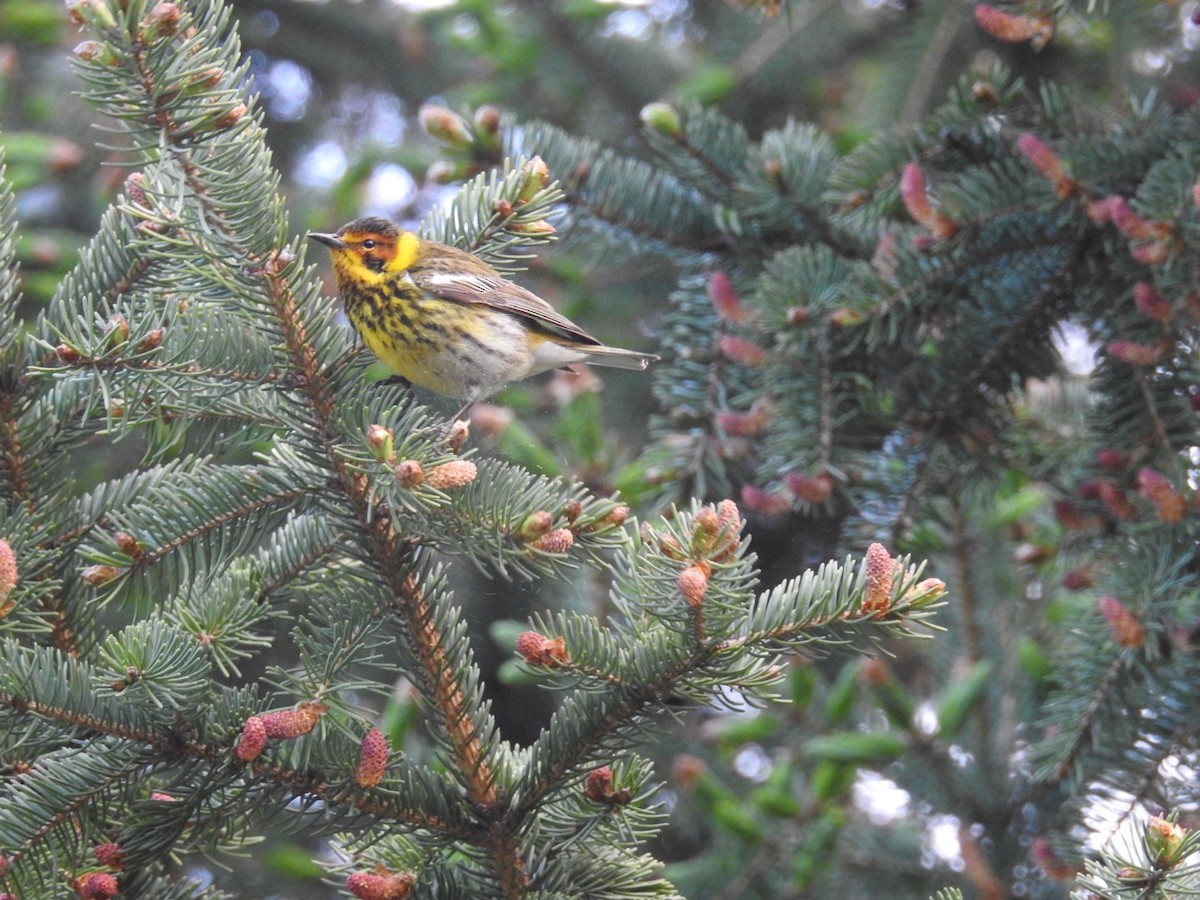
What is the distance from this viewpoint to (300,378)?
187 cm

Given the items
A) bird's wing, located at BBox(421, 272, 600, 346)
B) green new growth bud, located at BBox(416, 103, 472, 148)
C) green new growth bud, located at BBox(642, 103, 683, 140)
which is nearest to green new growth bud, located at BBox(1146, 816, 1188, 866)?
bird's wing, located at BBox(421, 272, 600, 346)

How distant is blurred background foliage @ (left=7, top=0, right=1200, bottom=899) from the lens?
3613 millimetres

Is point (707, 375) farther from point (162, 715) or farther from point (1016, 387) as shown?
point (162, 715)

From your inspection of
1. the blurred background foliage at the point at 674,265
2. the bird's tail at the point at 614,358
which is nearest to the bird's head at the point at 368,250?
the blurred background foliage at the point at 674,265

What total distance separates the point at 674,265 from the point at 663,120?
110cm

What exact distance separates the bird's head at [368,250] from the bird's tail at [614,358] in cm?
67

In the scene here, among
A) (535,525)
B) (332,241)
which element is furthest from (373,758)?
(332,241)

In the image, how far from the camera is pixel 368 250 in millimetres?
3105

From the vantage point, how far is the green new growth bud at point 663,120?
→ 3.12m

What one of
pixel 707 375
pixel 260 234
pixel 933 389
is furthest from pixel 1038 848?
pixel 260 234

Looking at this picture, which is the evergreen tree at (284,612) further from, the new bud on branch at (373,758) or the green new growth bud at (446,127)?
the green new growth bud at (446,127)

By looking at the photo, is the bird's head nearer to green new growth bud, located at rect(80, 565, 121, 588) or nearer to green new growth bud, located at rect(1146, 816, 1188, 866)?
green new growth bud, located at rect(80, 565, 121, 588)

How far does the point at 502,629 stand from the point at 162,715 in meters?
1.84

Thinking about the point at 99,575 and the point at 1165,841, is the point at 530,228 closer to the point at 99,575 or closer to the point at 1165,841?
the point at 99,575
